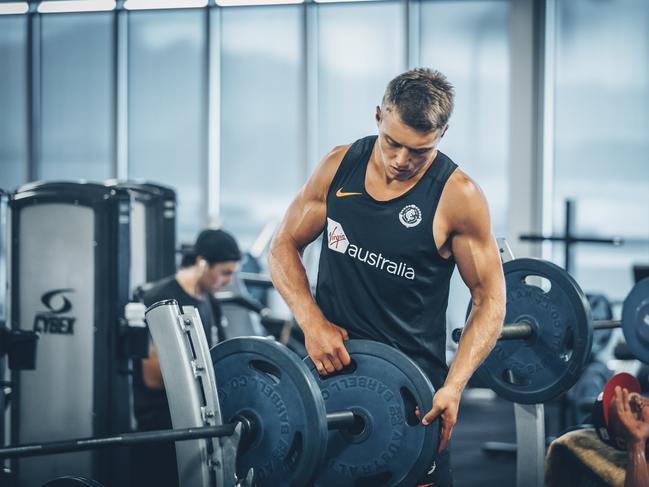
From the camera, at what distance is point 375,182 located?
1.80m

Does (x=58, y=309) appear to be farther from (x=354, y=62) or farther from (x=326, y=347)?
(x=354, y=62)

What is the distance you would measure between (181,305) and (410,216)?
149 cm

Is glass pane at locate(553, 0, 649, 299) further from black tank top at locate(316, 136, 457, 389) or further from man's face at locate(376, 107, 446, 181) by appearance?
man's face at locate(376, 107, 446, 181)

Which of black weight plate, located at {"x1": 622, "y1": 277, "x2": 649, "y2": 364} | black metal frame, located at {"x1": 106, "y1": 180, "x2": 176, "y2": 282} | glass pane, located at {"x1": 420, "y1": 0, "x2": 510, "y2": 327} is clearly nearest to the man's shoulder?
black weight plate, located at {"x1": 622, "y1": 277, "x2": 649, "y2": 364}

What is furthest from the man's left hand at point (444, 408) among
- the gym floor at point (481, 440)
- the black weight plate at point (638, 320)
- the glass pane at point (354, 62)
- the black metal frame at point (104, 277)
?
the glass pane at point (354, 62)

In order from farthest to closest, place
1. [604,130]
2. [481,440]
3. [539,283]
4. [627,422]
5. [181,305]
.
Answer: [604,130] → [481,440] → [181,305] → [539,283] → [627,422]

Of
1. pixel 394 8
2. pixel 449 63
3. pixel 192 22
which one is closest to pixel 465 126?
pixel 449 63

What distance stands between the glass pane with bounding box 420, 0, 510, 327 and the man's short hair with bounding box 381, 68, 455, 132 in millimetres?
4430

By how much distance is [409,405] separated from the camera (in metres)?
1.77

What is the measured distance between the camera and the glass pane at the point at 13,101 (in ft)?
22.8

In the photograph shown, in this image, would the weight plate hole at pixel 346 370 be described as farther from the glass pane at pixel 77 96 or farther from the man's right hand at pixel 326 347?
the glass pane at pixel 77 96

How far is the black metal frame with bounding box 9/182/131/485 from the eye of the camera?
308 centimetres

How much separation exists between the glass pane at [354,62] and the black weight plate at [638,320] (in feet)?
12.7

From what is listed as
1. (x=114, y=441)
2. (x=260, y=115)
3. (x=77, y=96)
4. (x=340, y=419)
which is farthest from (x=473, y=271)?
(x=77, y=96)
